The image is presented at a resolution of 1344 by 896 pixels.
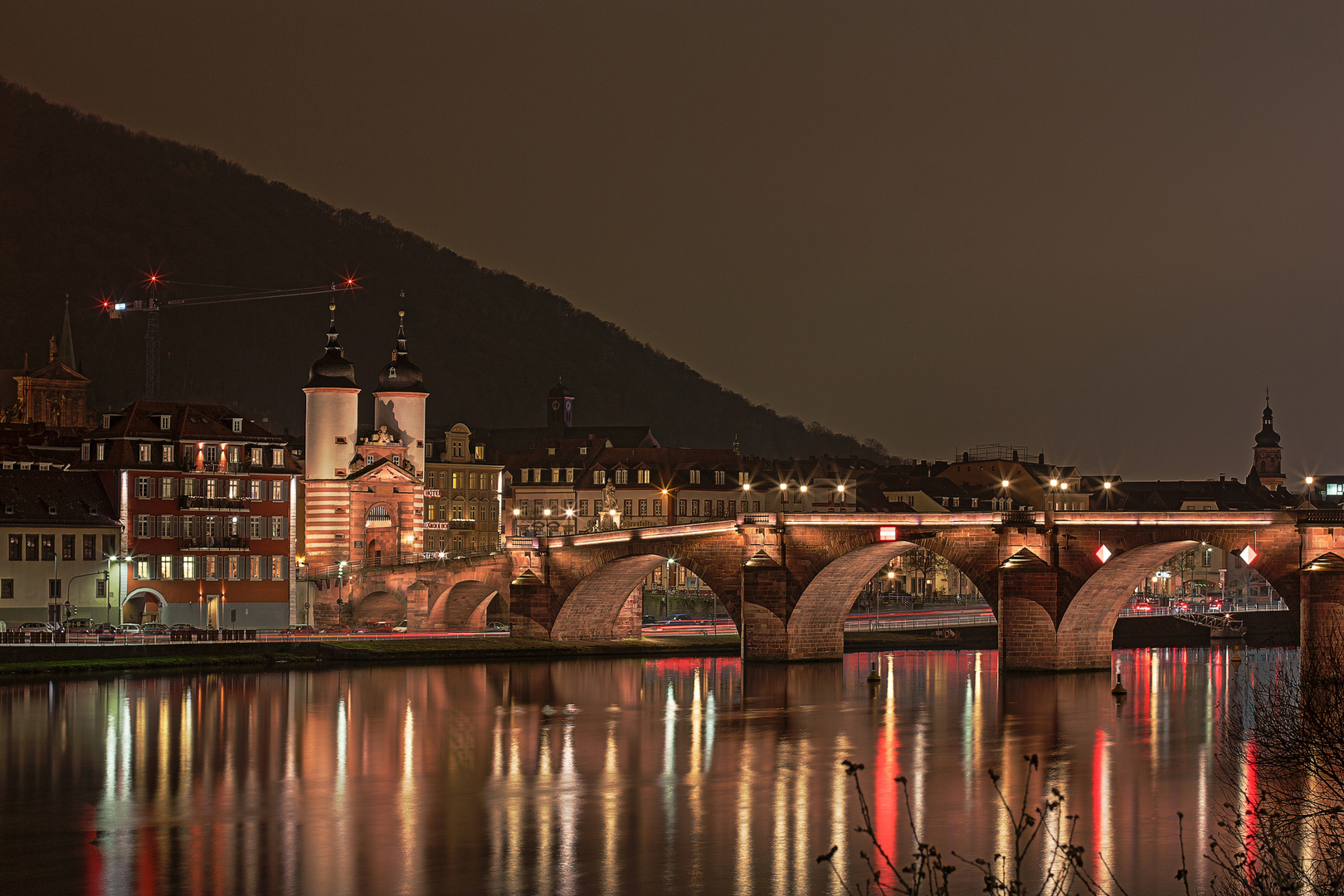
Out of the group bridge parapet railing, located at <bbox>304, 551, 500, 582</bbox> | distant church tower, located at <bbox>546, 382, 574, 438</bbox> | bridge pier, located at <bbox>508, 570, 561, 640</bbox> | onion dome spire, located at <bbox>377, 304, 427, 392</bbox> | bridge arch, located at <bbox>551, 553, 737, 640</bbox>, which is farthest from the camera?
distant church tower, located at <bbox>546, 382, 574, 438</bbox>

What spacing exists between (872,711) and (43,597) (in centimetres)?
4921

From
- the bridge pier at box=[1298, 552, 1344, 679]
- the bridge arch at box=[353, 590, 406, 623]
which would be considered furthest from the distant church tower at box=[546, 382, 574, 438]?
the bridge pier at box=[1298, 552, 1344, 679]

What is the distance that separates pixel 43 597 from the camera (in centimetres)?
9375

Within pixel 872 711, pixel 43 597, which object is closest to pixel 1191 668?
pixel 872 711

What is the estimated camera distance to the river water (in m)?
35.9

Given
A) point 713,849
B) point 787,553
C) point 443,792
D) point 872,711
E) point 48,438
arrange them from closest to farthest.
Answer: point 713,849 < point 443,792 < point 872,711 < point 787,553 < point 48,438

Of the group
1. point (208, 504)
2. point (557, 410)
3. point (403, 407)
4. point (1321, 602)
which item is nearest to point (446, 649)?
point (208, 504)

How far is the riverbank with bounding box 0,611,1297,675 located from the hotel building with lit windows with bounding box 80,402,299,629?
15434 mm

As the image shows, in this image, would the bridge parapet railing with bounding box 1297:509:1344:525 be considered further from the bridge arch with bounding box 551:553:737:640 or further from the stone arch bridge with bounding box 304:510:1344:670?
the bridge arch with bounding box 551:553:737:640

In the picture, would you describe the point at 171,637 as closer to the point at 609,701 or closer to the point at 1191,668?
the point at 609,701

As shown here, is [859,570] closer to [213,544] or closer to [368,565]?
[368,565]

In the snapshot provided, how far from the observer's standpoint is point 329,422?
114 meters

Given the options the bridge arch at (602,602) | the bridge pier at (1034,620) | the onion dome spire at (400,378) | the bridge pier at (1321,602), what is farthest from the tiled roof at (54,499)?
the bridge pier at (1321,602)

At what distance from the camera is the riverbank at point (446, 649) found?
79.3m
